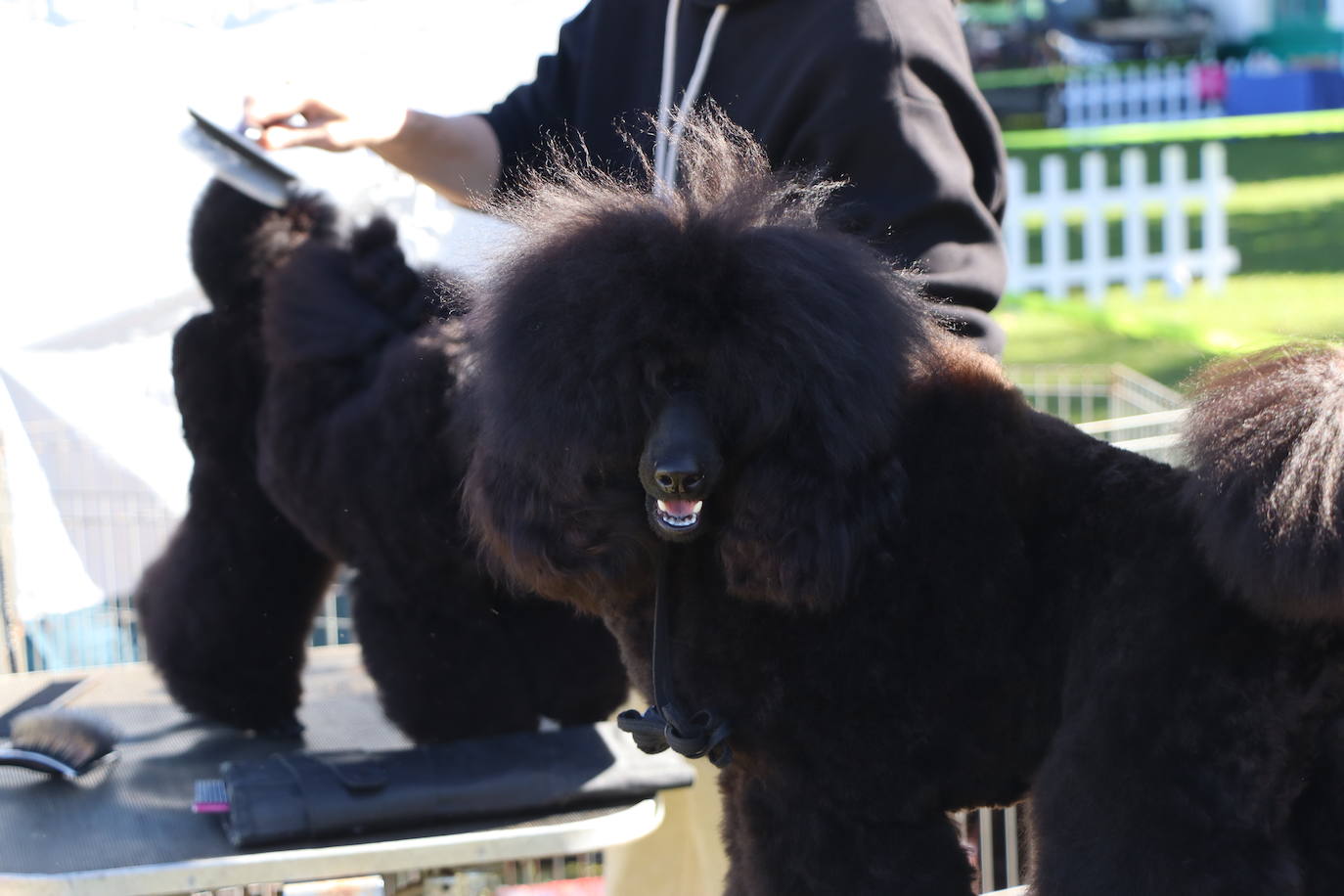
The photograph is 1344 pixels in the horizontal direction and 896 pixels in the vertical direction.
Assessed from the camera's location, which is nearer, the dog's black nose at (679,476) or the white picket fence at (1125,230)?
the dog's black nose at (679,476)

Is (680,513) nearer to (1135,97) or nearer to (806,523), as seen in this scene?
(806,523)

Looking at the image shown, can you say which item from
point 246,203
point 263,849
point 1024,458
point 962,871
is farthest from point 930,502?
point 246,203

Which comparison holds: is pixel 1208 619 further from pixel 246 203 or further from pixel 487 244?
pixel 246 203

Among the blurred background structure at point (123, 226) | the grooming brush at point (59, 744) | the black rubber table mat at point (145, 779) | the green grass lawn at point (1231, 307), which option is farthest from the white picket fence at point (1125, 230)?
the grooming brush at point (59, 744)

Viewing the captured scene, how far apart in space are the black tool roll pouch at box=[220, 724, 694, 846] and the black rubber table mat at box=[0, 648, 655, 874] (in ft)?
0.08

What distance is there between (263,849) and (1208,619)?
3.52ft

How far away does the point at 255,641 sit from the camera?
196 cm

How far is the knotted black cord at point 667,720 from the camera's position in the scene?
1109 millimetres

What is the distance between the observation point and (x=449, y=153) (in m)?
1.67

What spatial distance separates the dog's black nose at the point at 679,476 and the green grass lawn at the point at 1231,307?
3644mm

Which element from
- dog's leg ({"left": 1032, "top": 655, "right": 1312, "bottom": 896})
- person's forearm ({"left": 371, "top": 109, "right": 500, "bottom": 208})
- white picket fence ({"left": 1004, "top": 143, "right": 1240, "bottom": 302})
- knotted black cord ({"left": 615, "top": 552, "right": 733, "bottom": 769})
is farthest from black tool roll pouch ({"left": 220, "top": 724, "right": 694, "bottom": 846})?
white picket fence ({"left": 1004, "top": 143, "right": 1240, "bottom": 302})

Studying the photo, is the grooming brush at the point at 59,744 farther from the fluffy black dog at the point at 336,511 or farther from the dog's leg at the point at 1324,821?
the dog's leg at the point at 1324,821

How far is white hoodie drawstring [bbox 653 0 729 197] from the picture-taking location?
1274 mm

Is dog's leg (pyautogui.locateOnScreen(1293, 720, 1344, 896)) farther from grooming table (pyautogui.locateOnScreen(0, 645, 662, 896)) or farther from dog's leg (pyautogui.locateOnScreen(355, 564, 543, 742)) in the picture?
dog's leg (pyautogui.locateOnScreen(355, 564, 543, 742))
